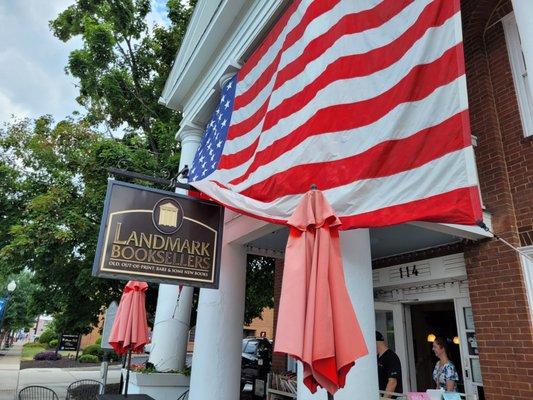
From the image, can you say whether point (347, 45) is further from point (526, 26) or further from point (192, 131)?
point (192, 131)

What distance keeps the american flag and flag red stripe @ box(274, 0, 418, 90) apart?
0.01m

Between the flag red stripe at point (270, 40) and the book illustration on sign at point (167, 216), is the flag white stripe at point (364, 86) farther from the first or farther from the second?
the flag red stripe at point (270, 40)

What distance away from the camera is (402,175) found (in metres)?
3.46

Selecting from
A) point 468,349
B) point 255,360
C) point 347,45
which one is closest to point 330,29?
point 347,45

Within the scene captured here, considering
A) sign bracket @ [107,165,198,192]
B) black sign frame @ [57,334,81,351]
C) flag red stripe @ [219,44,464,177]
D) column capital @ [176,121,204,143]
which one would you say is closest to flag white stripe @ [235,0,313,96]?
flag red stripe @ [219,44,464,177]

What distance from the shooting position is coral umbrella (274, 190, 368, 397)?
2758mm

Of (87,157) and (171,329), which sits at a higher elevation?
(87,157)

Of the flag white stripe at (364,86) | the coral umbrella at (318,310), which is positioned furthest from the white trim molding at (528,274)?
the coral umbrella at (318,310)

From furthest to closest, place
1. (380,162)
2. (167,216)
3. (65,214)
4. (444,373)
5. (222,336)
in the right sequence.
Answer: (65,214) < (222,336) < (444,373) < (167,216) < (380,162)

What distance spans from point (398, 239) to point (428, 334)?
12.7 feet

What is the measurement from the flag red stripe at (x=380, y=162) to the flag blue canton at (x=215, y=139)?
2.76m

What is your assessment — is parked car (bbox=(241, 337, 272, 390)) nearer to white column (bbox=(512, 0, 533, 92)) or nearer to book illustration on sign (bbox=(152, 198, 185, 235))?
book illustration on sign (bbox=(152, 198, 185, 235))

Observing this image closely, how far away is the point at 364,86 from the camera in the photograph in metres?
4.18

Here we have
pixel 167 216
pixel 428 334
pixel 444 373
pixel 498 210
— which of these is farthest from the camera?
pixel 428 334
